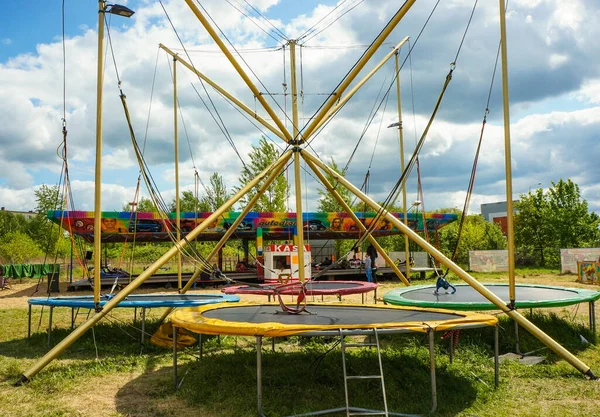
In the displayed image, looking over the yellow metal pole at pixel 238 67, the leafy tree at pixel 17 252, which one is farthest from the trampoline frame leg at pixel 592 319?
the leafy tree at pixel 17 252

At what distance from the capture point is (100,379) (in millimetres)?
6160

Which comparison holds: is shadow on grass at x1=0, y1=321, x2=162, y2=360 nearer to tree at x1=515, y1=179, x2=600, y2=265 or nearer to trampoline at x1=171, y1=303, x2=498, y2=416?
trampoline at x1=171, y1=303, x2=498, y2=416

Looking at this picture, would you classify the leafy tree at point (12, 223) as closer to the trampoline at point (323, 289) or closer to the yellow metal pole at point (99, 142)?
the trampoline at point (323, 289)

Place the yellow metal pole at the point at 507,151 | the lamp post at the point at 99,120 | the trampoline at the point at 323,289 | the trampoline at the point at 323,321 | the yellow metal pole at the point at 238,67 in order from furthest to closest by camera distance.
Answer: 1. the trampoline at the point at 323,289
2. the yellow metal pole at the point at 238,67
3. the lamp post at the point at 99,120
4. the yellow metal pole at the point at 507,151
5. the trampoline at the point at 323,321

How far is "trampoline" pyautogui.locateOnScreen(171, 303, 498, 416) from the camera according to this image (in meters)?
4.75

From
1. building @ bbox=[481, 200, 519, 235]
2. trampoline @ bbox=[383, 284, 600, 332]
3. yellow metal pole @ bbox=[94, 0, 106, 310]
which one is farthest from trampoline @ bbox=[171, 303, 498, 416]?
building @ bbox=[481, 200, 519, 235]

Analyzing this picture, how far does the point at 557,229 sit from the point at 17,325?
2958 cm

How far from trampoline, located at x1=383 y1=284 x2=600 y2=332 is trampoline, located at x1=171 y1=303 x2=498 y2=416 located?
88 centimetres

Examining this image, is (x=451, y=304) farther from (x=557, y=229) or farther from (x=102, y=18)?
(x=557, y=229)

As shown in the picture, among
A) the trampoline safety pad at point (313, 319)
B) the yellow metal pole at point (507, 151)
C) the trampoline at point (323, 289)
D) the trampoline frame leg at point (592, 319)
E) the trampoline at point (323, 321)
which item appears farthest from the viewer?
the trampoline at point (323, 289)

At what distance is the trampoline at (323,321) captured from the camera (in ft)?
15.6

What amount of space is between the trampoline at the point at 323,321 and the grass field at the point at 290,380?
386 millimetres

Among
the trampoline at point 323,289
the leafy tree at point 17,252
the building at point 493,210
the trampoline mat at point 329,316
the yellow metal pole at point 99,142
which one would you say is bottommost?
the trampoline at point 323,289

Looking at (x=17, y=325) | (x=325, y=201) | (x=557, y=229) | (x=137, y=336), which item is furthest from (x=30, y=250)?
(x=557, y=229)
